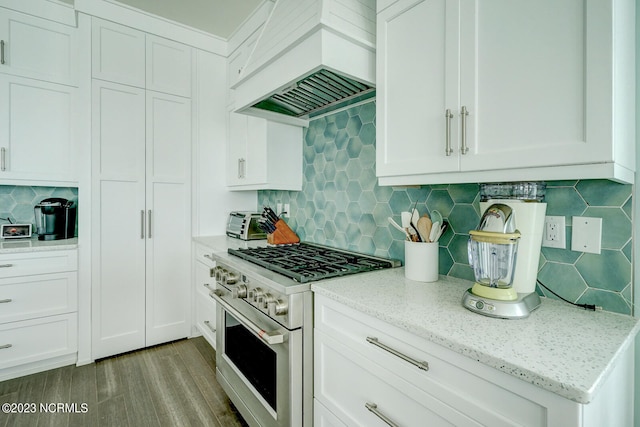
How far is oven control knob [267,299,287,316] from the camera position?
4.28ft

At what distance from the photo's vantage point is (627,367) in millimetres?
951

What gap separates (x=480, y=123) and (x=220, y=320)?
177cm

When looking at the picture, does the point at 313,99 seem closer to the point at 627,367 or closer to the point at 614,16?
the point at 614,16

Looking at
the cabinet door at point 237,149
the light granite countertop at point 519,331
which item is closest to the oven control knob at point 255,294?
the light granite countertop at point 519,331

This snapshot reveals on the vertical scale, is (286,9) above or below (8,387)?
above

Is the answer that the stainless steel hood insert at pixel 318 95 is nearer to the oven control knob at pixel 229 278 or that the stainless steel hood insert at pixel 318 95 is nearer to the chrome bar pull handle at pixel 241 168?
the chrome bar pull handle at pixel 241 168

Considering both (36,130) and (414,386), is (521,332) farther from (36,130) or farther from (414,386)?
(36,130)

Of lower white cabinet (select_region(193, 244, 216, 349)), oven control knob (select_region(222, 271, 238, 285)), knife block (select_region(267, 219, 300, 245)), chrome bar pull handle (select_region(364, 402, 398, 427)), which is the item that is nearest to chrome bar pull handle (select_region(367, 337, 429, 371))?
chrome bar pull handle (select_region(364, 402, 398, 427))

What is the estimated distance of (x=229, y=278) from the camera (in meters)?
1.75

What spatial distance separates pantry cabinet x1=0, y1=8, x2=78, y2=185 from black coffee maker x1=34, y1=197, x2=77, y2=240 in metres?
0.18

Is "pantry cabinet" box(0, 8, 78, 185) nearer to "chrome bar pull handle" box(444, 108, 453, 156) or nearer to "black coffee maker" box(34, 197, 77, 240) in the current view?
"black coffee maker" box(34, 197, 77, 240)

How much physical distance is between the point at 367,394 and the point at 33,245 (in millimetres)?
2556

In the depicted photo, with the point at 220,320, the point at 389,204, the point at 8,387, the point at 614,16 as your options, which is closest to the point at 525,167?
the point at 614,16

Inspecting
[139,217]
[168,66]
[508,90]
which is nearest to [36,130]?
[139,217]
